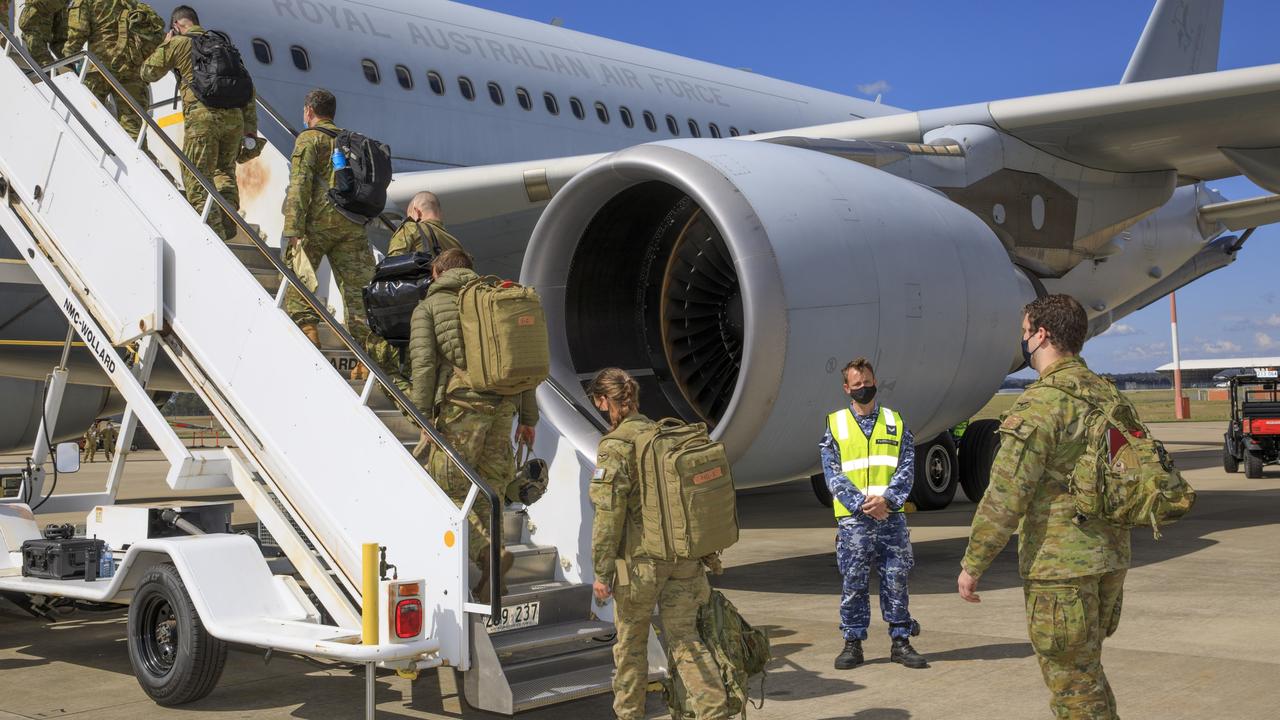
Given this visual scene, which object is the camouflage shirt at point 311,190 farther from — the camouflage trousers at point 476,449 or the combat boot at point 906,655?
the combat boot at point 906,655

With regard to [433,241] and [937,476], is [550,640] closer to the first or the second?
[433,241]

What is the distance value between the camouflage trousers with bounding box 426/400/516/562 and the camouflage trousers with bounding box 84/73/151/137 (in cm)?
295

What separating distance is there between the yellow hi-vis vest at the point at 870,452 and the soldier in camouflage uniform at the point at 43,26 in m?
4.97

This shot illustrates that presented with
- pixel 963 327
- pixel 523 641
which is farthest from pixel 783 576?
pixel 523 641

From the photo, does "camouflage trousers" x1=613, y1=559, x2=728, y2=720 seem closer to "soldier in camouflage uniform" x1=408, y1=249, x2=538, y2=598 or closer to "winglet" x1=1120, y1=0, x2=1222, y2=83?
"soldier in camouflage uniform" x1=408, y1=249, x2=538, y2=598

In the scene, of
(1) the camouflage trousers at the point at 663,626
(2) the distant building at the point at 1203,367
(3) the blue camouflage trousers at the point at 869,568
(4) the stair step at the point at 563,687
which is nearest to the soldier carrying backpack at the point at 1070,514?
(1) the camouflage trousers at the point at 663,626

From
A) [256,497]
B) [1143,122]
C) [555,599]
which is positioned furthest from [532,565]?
[1143,122]

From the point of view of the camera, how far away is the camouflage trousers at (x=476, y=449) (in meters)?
4.79

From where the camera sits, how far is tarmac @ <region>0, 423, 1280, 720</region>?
4.67m

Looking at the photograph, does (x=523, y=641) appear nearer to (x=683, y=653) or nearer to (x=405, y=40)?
(x=683, y=653)

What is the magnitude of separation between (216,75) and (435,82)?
11.2ft

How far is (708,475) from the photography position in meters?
3.90

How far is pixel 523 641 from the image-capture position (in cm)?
443

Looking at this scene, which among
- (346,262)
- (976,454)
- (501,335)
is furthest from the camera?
(976,454)
